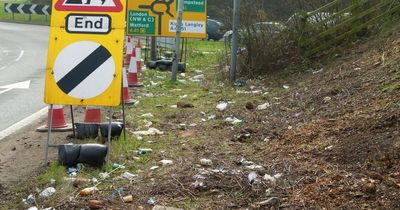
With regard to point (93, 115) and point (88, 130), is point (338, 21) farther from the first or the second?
point (88, 130)

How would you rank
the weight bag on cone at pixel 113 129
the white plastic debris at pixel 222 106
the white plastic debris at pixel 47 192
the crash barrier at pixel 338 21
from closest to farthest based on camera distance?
the white plastic debris at pixel 47 192 → the weight bag on cone at pixel 113 129 → the white plastic debris at pixel 222 106 → the crash barrier at pixel 338 21

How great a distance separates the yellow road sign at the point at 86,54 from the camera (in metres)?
5.26

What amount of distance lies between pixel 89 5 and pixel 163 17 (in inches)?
354

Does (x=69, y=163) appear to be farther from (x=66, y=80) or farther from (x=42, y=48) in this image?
(x=42, y=48)

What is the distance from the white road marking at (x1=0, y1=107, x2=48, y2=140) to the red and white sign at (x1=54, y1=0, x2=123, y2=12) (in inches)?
90.5

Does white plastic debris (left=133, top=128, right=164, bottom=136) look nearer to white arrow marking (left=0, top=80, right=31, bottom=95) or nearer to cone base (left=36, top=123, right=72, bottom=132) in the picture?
cone base (left=36, top=123, right=72, bottom=132)

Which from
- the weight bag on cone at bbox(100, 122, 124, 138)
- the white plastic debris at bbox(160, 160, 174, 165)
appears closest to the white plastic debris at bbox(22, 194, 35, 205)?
the white plastic debris at bbox(160, 160, 174, 165)

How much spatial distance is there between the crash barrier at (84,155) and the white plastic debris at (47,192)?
568 millimetres

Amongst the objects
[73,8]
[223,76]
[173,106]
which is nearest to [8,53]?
[223,76]

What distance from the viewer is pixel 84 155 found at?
16.4ft

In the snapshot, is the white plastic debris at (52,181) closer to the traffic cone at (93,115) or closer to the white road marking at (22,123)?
the traffic cone at (93,115)

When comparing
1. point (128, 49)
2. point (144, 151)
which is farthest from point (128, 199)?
point (128, 49)

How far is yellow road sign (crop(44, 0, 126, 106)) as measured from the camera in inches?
207

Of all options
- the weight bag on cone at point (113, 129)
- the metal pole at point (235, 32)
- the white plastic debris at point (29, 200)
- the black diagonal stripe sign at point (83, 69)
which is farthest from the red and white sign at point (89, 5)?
the metal pole at point (235, 32)
